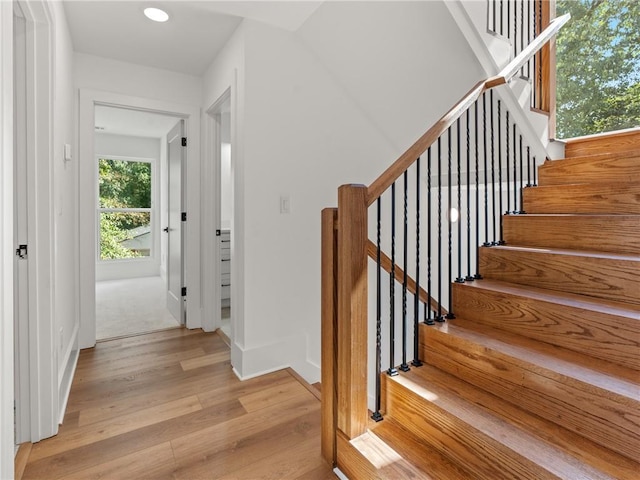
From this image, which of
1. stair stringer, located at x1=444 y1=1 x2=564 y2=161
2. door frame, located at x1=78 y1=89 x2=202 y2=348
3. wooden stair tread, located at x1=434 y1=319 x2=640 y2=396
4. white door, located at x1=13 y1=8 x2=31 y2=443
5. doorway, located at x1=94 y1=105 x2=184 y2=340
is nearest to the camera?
wooden stair tread, located at x1=434 y1=319 x2=640 y2=396

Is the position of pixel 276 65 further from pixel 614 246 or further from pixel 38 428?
pixel 38 428

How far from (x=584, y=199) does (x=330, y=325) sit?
1.65 m

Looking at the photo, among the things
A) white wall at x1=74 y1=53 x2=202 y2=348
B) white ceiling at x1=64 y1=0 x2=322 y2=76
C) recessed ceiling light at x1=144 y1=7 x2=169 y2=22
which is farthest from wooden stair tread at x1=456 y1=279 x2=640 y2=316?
recessed ceiling light at x1=144 y1=7 x2=169 y2=22

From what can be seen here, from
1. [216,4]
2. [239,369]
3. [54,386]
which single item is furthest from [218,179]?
[54,386]

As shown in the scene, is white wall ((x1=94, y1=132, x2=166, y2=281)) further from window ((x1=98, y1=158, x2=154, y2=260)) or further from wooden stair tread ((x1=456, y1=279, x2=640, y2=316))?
wooden stair tread ((x1=456, y1=279, x2=640, y2=316))

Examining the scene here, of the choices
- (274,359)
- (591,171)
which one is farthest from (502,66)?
(274,359)

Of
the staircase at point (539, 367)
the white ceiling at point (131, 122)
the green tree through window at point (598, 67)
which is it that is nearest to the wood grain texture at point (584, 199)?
the staircase at point (539, 367)

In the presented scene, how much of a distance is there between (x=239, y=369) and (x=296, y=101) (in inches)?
77.4

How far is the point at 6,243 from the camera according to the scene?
1.12 metres

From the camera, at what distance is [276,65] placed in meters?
2.47

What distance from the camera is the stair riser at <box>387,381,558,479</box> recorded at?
43.9 inches

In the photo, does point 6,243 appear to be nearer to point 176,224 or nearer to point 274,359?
point 274,359

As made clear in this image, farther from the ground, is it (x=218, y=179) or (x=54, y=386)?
(x=218, y=179)

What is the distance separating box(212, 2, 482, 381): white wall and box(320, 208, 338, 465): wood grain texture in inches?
37.9
